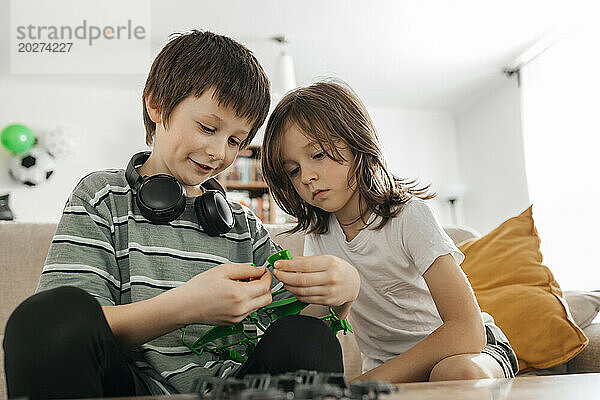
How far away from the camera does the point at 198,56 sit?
1104mm

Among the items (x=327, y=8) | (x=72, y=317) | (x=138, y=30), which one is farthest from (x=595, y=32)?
(x=72, y=317)

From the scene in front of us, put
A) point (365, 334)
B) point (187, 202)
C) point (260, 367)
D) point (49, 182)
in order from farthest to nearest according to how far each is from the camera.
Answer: point (49, 182)
point (365, 334)
point (187, 202)
point (260, 367)

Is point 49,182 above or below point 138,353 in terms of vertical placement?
above

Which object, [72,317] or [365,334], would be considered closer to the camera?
[72,317]

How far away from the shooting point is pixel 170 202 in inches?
38.1

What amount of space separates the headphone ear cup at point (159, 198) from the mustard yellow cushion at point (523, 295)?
0.89 metres

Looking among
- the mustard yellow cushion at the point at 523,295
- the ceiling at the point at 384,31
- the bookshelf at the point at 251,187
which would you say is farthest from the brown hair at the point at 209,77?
the bookshelf at the point at 251,187

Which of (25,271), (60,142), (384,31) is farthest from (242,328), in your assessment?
(60,142)

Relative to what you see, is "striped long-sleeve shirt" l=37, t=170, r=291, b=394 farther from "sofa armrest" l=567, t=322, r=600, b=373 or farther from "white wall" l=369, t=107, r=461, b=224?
"white wall" l=369, t=107, r=461, b=224

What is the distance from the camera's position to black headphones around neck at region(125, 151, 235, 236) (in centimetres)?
97

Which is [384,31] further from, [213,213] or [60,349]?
[60,349]

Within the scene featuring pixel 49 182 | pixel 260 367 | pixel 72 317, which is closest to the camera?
pixel 72 317

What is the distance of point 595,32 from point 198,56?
3.73m

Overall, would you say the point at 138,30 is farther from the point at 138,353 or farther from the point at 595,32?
the point at 138,353
